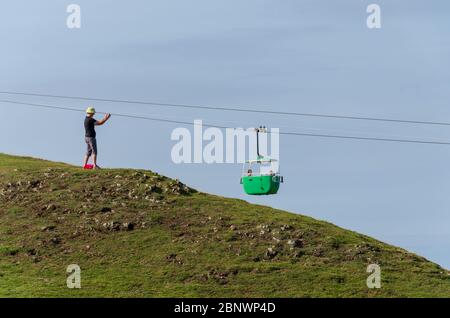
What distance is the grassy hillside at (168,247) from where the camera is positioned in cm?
3800

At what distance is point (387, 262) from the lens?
1658 inches

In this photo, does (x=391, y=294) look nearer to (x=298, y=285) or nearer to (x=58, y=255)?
(x=298, y=285)

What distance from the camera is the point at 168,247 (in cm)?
4147

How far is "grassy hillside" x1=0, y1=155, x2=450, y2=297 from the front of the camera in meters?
38.0
